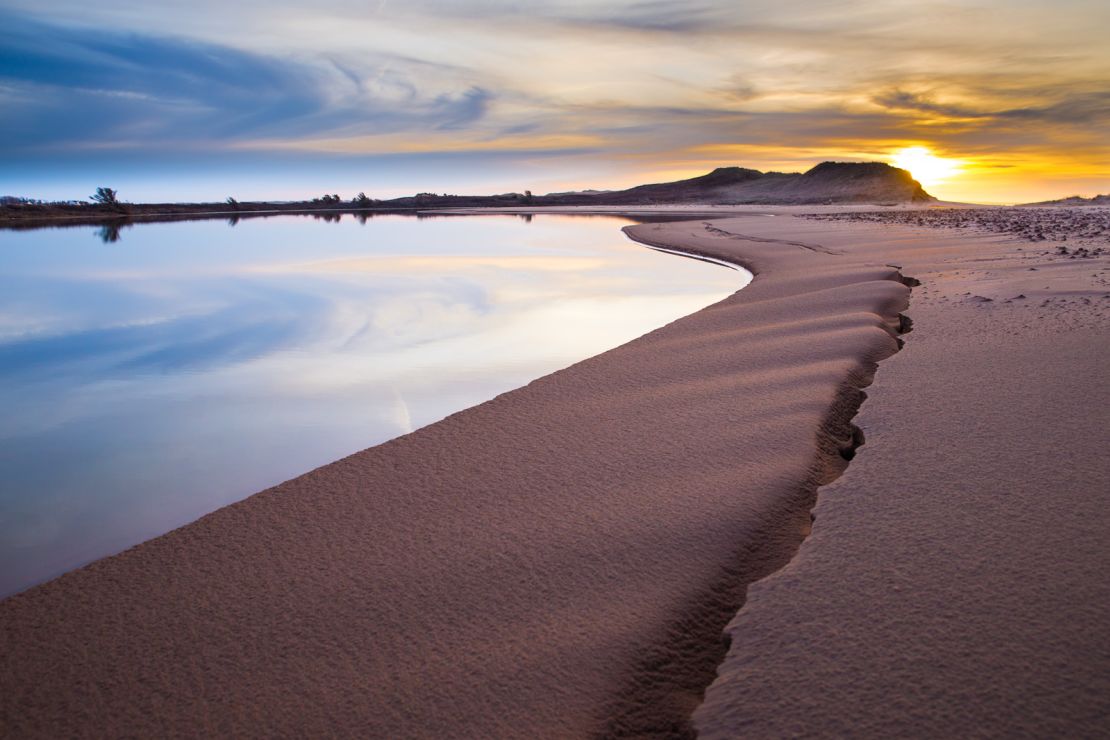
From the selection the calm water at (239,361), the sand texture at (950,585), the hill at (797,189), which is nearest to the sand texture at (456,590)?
the sand texture at (950,585)

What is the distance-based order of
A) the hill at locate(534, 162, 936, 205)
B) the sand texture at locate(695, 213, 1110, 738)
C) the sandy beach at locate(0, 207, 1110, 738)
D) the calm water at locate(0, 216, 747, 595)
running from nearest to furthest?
the sand texture at locate(695, 213, 1110, 738), the sandy beach at locate(0, 207, 1110, 738), the calm water at locate(0, 216, 747, 595), the hill at locate(534, 162, 936, 205)

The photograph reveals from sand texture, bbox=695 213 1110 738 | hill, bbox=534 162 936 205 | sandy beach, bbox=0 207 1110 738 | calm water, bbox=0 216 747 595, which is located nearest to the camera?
sand texture, bbox=695 213 1110 738

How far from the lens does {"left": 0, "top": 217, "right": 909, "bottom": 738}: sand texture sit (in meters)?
1.42

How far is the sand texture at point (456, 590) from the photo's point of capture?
1.42 metres

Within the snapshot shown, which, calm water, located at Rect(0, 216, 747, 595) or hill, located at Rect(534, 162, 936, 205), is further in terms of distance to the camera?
hill, located at Rect(534, 162, 936, 205)

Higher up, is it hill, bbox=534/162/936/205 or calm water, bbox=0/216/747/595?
hill, bbox=534/162/936/205

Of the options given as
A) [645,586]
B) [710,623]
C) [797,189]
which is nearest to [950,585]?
[710,623]

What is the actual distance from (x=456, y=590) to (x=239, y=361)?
464 cm

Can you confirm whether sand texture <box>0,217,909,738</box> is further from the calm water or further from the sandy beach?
the calm water

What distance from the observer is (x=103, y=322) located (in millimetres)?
8031

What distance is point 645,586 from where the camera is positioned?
175cm

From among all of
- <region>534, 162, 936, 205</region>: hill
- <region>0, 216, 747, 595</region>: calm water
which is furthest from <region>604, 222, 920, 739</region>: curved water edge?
<region>534, 162, 936, 205</region>: hill

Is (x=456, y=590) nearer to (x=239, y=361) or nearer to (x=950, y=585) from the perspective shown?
(x=950, y=585)

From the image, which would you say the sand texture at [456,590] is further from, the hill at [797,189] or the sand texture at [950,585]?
the hill at [797,189]
